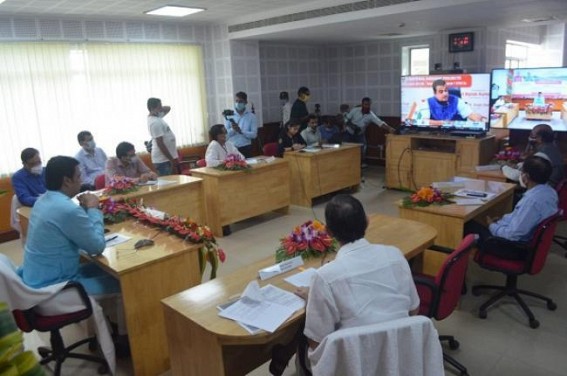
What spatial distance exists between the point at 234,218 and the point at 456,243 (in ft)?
9.17

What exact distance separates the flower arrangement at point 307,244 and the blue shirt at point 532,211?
146 centimetres

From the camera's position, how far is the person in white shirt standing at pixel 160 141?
18.7 feet

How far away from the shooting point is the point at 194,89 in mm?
7574

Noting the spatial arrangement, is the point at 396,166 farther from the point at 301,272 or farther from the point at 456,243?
the point at 301,272

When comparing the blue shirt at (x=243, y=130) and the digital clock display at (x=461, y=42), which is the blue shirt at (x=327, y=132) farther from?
the digital clock display at (x=461, y=42)

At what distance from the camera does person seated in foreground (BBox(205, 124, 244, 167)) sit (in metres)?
5.61

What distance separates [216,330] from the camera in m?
1.93

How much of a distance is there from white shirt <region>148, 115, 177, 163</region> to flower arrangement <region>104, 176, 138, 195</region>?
1.21m

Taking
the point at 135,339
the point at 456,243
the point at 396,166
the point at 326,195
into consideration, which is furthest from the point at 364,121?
the point at 135,339

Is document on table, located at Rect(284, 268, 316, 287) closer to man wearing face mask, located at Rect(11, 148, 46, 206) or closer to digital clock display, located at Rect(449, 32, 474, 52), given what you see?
man wearing face mask, located at Rect(11, 148, 46, 206)

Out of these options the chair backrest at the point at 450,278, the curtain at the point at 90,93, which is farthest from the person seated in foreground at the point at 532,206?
the curtain at the point at 90,93

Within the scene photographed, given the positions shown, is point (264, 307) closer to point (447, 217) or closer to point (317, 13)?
point (447, 217)

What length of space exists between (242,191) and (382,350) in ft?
13.3

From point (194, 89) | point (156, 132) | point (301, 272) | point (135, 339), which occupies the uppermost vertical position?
point (194, 89)
